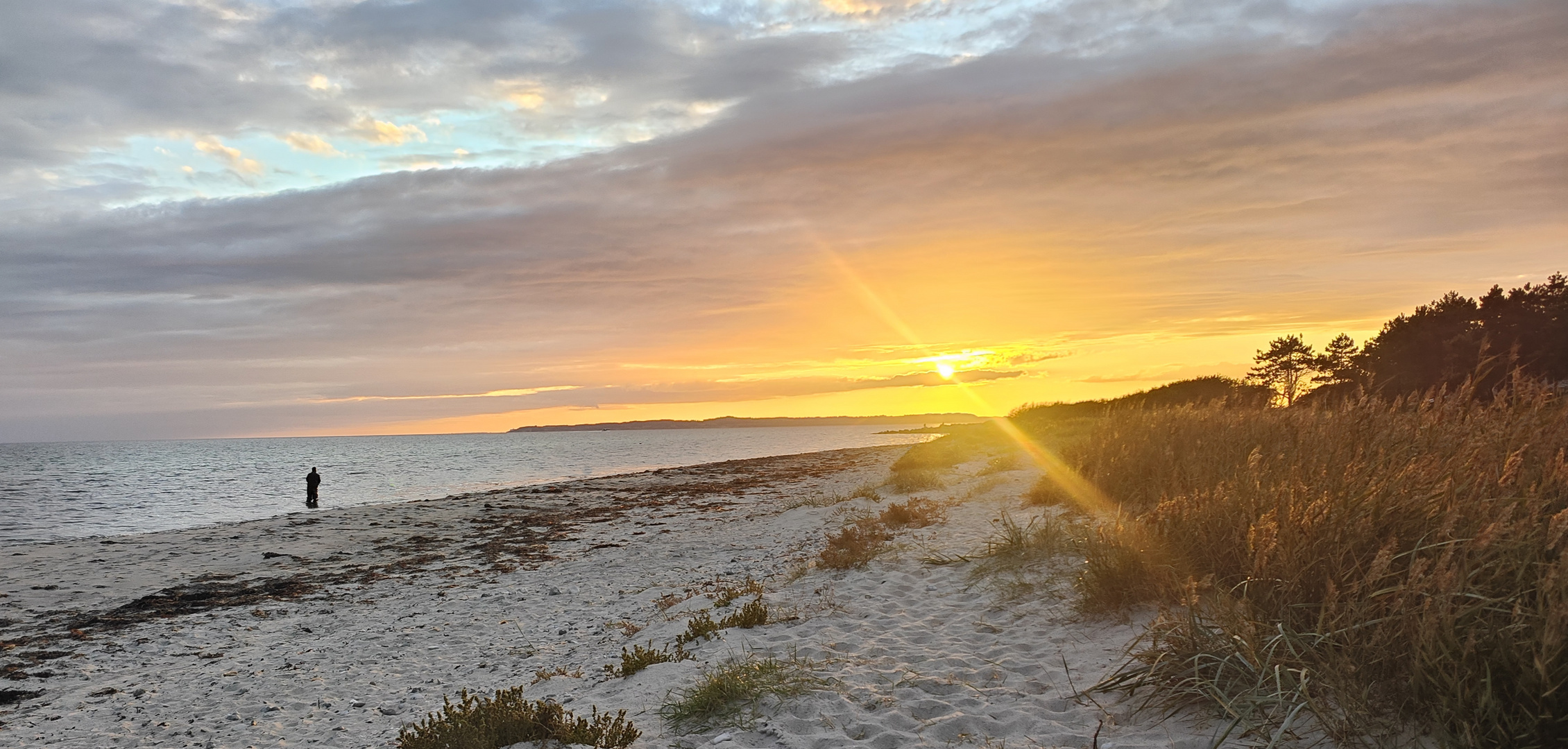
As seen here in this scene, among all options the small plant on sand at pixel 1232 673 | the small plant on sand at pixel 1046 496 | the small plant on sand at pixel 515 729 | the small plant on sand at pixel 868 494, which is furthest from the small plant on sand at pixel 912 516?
the small plant on sand at pixel 515 729

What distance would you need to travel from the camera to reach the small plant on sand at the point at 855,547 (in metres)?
10.4

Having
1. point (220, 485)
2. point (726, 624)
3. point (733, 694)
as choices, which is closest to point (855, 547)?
point (726, 624)

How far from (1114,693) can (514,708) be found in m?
4.42

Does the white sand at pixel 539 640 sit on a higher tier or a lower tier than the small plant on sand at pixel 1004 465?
lower

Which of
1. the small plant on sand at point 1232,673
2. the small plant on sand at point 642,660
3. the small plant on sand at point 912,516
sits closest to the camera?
the small plant on sand at point 1232,673

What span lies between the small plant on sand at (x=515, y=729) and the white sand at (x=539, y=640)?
0.28 meters

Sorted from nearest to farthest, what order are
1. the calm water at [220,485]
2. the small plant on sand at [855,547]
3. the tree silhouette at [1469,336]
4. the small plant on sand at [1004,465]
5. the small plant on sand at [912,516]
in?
1. the small plant on sand at [855,547]
2. the small plant on sand at [912,516]
3. the small plant on sand at [1004,465]
4. the tree silhouette at [1469,336]
5. the calm water at [220,485]

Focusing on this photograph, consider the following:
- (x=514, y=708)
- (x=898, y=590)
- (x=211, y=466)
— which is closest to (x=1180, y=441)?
(x=898, y=590)

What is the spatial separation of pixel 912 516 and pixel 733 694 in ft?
Result: 26.7

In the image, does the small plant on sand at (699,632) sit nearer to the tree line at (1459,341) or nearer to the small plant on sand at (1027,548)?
the small plant on sand at (1027,548)

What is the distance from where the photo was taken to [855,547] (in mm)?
10852

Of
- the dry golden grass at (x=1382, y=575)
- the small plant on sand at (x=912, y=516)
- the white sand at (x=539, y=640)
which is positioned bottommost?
the white sand at (x=539, y=640)

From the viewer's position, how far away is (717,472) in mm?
46062

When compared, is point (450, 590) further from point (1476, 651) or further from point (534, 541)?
point (1476, 651)
